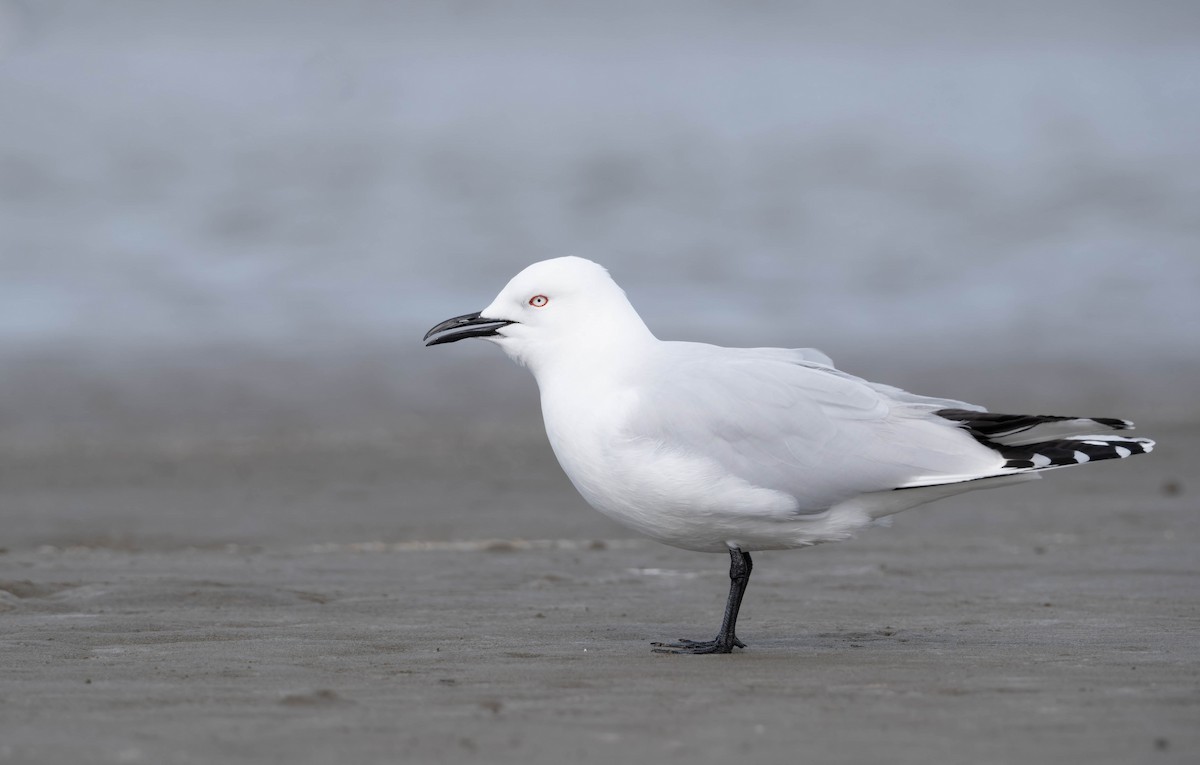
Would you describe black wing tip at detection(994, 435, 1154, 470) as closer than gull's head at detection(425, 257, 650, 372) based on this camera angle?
Yes

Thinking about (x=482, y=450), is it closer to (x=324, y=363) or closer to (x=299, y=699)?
(x=324, y=363)

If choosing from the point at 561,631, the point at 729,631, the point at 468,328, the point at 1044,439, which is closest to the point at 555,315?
the point at 468,328

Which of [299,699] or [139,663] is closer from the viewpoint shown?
[299,699]

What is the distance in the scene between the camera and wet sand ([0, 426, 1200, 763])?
136 inches

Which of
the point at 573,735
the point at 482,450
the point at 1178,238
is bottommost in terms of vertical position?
the point at 573,735

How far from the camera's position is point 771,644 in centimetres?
504

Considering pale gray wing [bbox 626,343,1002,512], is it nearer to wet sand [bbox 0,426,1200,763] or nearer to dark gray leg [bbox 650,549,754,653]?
dark gray leg [bbox 650,549,754,653]

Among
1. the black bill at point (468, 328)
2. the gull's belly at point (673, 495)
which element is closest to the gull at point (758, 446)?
the gull's belly at point (673, 495)

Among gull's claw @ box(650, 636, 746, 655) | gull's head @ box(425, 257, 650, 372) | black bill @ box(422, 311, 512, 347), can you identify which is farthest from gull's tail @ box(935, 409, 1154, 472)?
black bill @ box(422, 311, 512, 347)

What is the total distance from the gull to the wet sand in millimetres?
422

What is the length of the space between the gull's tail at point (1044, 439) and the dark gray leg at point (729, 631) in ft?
2.77

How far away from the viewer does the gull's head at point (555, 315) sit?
5355 millimetres

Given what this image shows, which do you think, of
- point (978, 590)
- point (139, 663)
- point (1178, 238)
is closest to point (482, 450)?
point (978, 590)

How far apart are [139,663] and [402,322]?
12.3 metres
